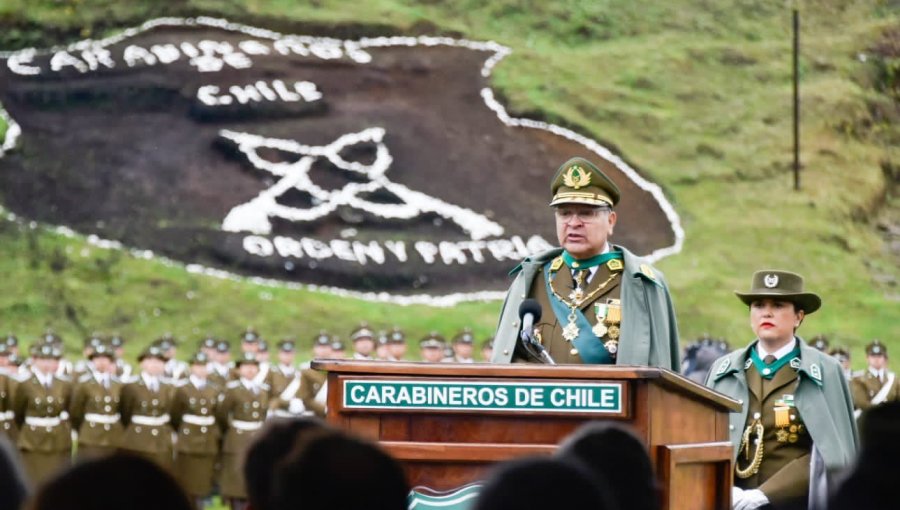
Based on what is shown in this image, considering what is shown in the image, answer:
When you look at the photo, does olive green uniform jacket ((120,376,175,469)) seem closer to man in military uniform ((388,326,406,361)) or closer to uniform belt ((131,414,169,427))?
uniform belt ((131,414,169,427))

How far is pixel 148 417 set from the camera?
18.8 m

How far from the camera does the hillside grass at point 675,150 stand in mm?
27609

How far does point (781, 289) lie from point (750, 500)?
1.19 meters

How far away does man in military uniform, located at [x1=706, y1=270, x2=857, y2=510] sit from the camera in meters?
7.16

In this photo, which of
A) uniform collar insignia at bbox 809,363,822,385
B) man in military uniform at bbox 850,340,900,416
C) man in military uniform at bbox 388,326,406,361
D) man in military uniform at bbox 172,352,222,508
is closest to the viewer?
uniform collar insignia at bbox 809,363,822,385

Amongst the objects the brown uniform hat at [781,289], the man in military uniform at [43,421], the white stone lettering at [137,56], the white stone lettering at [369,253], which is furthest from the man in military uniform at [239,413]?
the white stone lettering at [137,56]

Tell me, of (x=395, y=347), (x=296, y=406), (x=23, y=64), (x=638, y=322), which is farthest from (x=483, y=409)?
(x=23, y=64)

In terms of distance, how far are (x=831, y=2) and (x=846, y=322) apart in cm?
868

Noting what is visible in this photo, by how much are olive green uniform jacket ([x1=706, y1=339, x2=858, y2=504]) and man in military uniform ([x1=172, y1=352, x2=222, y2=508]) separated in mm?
11943

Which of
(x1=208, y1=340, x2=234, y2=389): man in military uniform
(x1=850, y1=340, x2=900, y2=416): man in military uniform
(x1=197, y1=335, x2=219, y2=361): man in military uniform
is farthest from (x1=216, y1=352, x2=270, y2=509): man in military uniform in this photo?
(x1=850, y1=340, x2=900, y2=416): man in military uniform

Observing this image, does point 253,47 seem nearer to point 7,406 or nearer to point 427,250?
point 427,250

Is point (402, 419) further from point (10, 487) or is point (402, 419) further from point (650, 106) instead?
point (650, 106)

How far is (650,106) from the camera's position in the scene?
31.0m

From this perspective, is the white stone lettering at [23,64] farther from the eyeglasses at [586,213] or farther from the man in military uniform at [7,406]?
the eyeglasses at [586,213]
